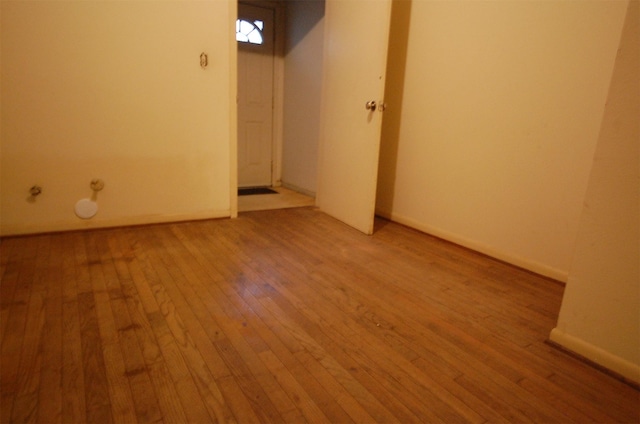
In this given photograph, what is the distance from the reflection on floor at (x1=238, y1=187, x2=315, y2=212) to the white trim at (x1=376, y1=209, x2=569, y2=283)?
816 mm

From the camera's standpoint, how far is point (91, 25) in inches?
85.7

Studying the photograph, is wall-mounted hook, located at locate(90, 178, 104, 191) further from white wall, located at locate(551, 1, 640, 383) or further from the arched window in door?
white wall, located at locate(551, 1, 640, 383)

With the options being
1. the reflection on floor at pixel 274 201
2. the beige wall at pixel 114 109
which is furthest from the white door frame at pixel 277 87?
the beige wall at pixel 114 109

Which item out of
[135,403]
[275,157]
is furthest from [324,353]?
[275,157]

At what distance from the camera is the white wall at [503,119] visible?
186 cm

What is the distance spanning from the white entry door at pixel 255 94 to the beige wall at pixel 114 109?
51.9 inches

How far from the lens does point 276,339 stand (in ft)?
4.44

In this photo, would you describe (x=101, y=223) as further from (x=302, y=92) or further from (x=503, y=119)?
(x=503, y=119)

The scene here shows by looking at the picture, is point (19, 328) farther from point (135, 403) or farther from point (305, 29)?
point (305, 29)

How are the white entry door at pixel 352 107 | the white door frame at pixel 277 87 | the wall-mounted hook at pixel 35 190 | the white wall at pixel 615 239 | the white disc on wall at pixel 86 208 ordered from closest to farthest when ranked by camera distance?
the white wall at pixel 615 239 < the wall-mounted hook at pixel 35 190 < the white disc on wall at pixel 86 208 < the white entry door at pixel 352 107 < the white door frame at pixel 277 87

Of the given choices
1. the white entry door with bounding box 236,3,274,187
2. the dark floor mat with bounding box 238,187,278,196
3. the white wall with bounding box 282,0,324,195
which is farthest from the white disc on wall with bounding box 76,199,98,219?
the white wall with bounding box 282,0,324,195

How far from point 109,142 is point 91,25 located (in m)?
0.66

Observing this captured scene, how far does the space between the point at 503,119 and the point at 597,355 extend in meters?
1.37

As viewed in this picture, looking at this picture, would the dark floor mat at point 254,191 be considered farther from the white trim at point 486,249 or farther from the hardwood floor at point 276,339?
the hardwood floor at point 276,339
